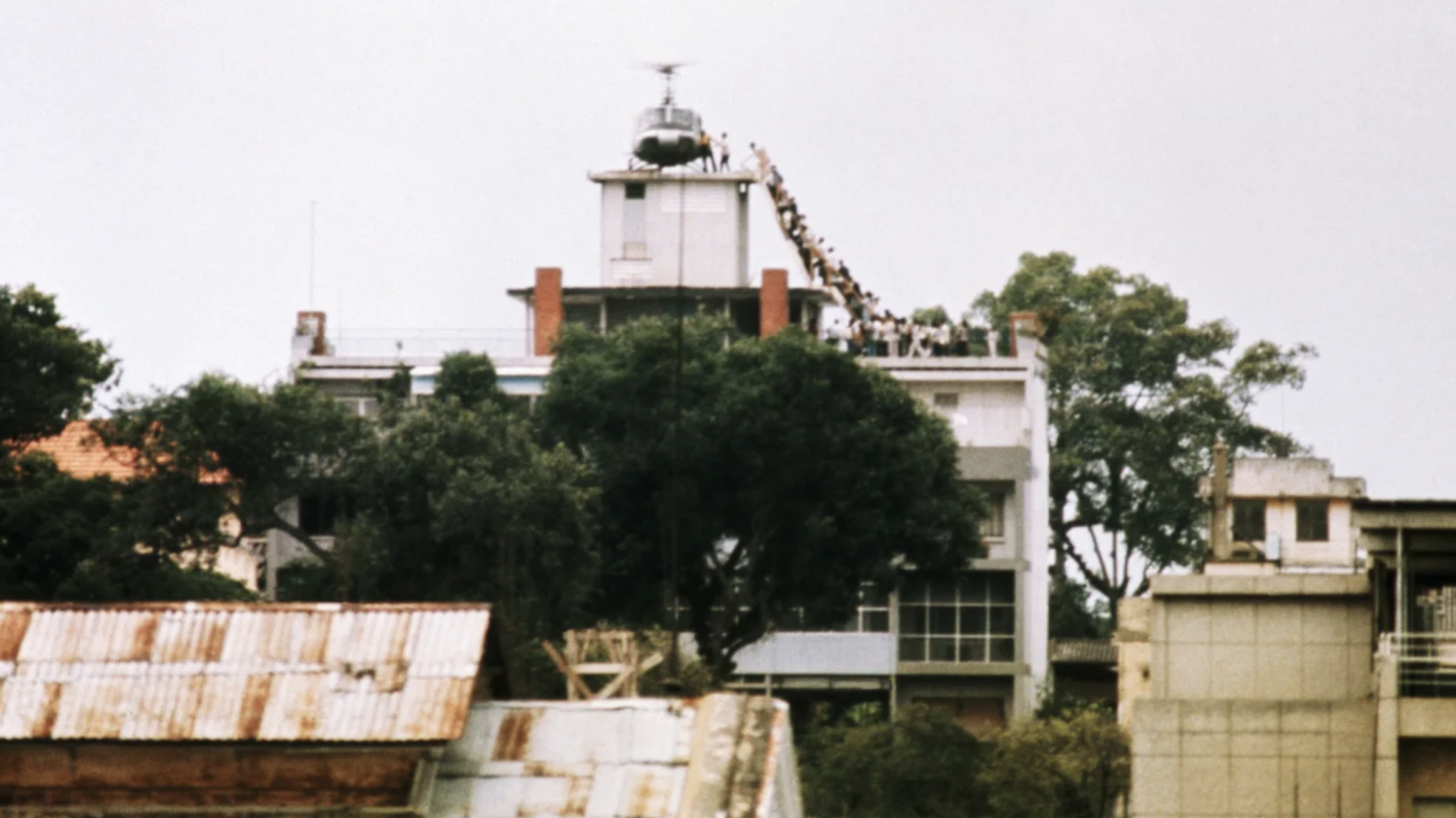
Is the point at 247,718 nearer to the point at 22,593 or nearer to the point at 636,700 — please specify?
the point at 636,700

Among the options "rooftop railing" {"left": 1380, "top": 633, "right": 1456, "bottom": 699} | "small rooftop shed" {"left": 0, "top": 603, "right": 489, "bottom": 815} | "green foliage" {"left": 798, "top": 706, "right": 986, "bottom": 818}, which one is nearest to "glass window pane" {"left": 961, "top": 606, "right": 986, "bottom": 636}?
"green foliage" {"left": 798, "top": 706, "right": 986, "bottom": 818}

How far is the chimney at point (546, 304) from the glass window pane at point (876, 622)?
1053 cm

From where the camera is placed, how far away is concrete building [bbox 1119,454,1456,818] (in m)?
33.4

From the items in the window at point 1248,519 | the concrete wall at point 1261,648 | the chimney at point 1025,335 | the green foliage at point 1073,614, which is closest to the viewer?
the concrete wall at point 1261,648

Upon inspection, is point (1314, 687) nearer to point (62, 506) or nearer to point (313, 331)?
point (62, 506)

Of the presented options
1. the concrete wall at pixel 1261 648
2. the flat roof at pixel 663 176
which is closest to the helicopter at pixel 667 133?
the flat roof at pixel 663 176

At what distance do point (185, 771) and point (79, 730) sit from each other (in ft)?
2.32

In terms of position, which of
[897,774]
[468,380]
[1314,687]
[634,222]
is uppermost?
[634,222]

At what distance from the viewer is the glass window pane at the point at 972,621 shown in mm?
79750

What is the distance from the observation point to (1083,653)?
8388 cm

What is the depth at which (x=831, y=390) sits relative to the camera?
67.5 meters

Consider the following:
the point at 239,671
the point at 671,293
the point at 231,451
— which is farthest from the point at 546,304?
the point at 239,671

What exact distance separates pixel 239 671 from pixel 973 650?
60103 millimetres

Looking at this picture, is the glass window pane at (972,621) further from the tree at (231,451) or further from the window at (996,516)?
the tree at (231,451)
